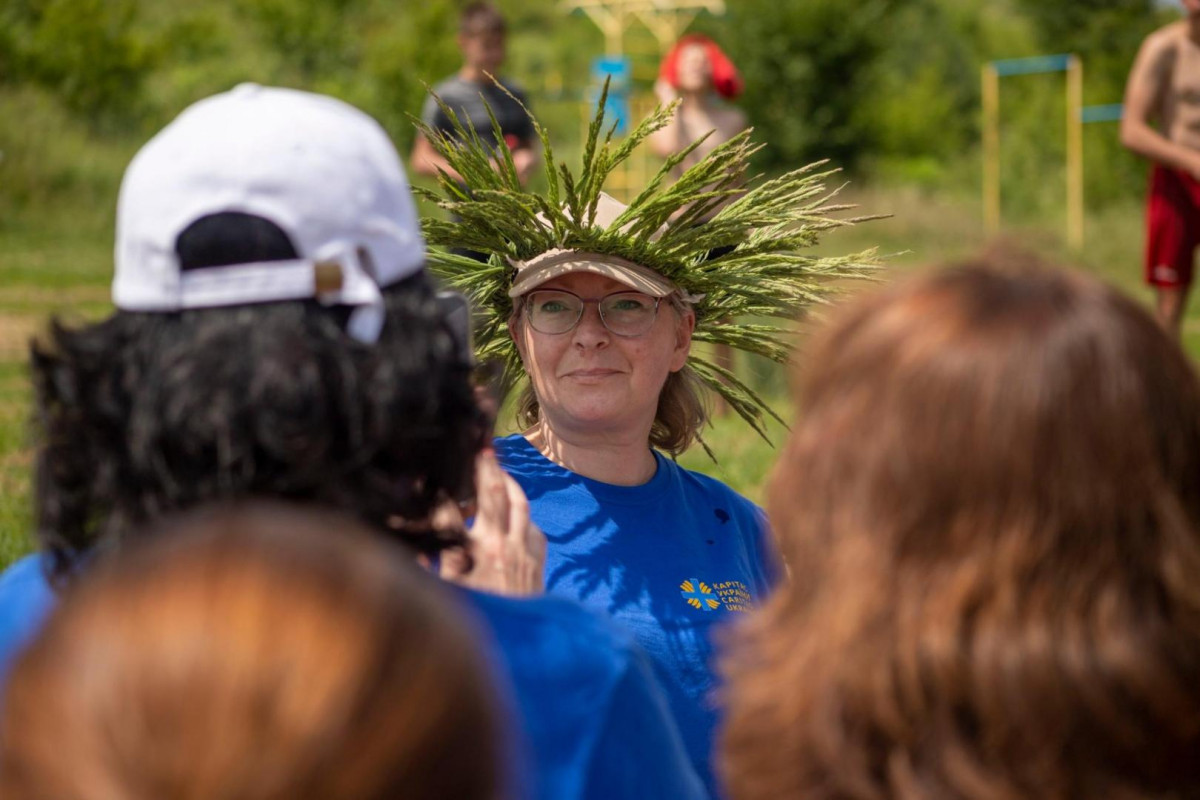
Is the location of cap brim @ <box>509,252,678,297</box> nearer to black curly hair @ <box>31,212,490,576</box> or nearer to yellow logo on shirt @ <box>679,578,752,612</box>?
yellow logo on shirt @ <box>679,578,752,612</box>

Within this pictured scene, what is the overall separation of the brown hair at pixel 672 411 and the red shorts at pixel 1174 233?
11.8ft

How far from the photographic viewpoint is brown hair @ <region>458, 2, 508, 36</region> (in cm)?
755

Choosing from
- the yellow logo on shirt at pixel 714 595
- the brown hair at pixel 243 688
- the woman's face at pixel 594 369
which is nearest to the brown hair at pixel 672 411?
the woman's face at pixel 594 369

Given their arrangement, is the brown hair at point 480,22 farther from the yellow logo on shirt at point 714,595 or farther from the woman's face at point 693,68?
the yellow logo on shirt at point 714,595

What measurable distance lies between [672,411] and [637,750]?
1.67 m

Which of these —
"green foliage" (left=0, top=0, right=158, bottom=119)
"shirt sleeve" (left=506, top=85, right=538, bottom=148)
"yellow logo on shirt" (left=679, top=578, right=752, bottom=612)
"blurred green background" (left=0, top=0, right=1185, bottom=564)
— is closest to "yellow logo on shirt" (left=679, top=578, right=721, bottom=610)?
"yellow logo on shirt" (left=679, top=578, right=752, bottom=612)

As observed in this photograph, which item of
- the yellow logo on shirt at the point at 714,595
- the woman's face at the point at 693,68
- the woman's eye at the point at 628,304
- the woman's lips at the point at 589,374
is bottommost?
the yellow logo on shirt at the point at 714,595

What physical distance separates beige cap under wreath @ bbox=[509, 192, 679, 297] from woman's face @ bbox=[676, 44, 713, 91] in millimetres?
4472

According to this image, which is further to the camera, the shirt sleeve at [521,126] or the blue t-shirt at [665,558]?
the shirt sleeve at [521,126]

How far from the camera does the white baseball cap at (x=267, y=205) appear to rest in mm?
1346

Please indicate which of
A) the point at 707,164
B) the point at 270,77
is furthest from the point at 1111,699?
the point at 270,77

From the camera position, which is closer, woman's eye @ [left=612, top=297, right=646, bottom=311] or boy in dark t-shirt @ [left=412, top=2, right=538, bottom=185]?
woman's eye @ [left=612, top=297, right=646, bottom=311]

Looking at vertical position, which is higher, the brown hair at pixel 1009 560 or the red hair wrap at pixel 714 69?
the red hair wrap at pixel 714 69

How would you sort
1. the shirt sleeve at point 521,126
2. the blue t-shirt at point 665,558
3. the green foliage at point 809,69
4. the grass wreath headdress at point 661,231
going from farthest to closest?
the green foliage at point 809,69, the shirt sleeve at point 521,126, the grass wreath headdress at point 661,231, the blue t-shirt at point 665,558
